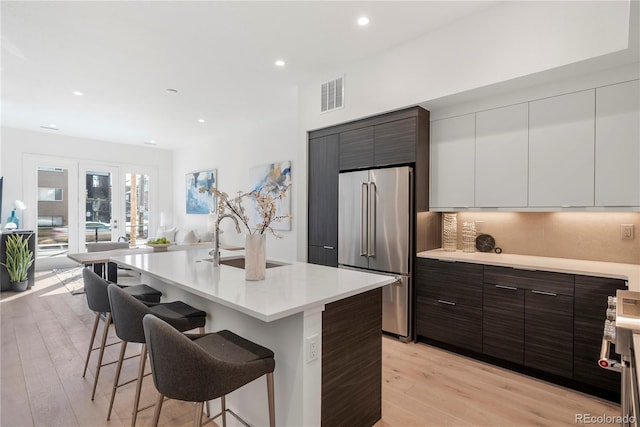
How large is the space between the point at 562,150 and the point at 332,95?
7.77 feet

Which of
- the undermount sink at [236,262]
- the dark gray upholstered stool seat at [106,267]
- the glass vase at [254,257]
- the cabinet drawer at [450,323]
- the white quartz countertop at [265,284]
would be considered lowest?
the cabinet drawer at [450,323]

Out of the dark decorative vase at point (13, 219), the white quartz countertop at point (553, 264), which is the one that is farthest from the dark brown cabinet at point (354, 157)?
the dark decorative vase at point (13, 219)

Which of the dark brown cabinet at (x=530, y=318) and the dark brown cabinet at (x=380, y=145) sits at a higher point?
the dark brown cabinet at (x=380, y=145)

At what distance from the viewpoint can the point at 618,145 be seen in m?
2.38

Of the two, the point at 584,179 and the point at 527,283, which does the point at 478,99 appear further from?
the point at 527,283

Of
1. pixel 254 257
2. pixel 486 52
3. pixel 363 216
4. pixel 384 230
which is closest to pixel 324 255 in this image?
pixel 363 216

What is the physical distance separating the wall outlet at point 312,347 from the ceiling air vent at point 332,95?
2851mm

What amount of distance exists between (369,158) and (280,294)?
228cm

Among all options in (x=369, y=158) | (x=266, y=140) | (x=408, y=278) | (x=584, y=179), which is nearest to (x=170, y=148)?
(x=266, y=140)

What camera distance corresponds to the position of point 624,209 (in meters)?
2.35

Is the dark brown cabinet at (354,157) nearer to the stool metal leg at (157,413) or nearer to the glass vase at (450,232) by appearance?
the glass vase at (450,232)

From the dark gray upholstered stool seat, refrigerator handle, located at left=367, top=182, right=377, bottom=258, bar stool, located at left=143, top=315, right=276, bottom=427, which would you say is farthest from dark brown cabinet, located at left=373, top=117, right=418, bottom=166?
the dark gray upholstered stool seat

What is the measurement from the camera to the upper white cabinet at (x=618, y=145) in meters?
2.32

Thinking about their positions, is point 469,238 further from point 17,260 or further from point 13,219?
point 13,219
